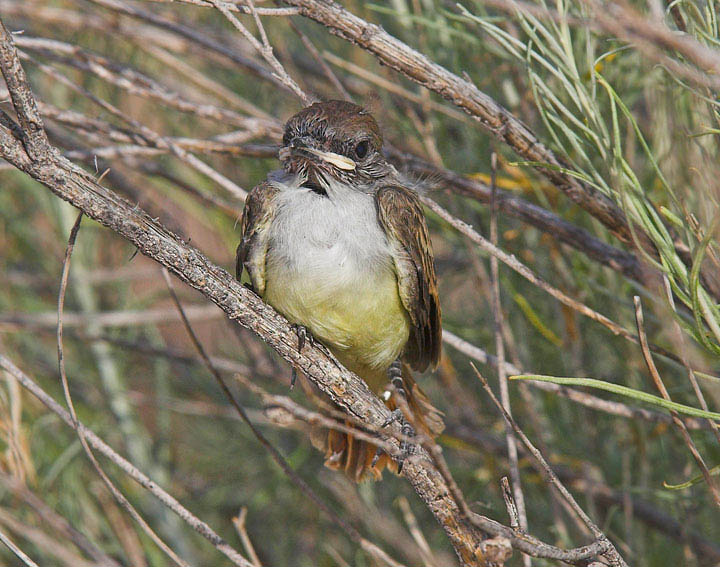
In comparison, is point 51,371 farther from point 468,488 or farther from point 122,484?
point 468,488

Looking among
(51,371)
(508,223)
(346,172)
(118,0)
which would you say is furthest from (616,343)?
(51,371)

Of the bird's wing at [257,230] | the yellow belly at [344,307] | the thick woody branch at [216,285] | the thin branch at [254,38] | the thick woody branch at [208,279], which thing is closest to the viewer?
the thick woody branch at [216,285]

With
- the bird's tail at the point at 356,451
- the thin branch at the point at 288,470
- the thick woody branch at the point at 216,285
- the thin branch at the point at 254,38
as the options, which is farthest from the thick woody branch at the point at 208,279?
the bird's tail at the point at 356,451

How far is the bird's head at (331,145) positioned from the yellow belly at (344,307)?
1.08ft

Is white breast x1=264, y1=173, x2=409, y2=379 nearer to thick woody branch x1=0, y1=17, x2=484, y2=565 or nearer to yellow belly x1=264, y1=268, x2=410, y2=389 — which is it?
yellow belly x1=264, y1=268, x2=410, y2=389

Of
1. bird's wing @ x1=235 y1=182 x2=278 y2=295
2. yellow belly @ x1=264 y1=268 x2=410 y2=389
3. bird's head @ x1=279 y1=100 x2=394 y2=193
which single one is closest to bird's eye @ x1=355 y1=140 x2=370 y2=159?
bird's head @ x1=279 y1=100 x2=394 y2=193

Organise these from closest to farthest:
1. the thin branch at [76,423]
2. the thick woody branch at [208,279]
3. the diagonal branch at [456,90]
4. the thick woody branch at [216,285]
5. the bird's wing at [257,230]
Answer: the thick woody branch at [216,285] → the thick woody branch at [208,279] → the thin branch at [76,423] → the diagonal branch at [456,90] → the bird's wing at [257,230]

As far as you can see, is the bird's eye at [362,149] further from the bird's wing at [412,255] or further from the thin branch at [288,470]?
the thin branch at [288,470]

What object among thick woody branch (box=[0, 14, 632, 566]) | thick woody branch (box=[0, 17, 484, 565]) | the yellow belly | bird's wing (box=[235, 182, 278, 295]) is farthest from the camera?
bird's wing (box=[235, 182, 278, 295])

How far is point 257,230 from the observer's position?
2623mm

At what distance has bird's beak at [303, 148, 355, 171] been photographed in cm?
250

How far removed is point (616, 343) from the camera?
2.95m

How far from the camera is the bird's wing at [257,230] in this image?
8.52 feet

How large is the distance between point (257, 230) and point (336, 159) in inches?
13.8
